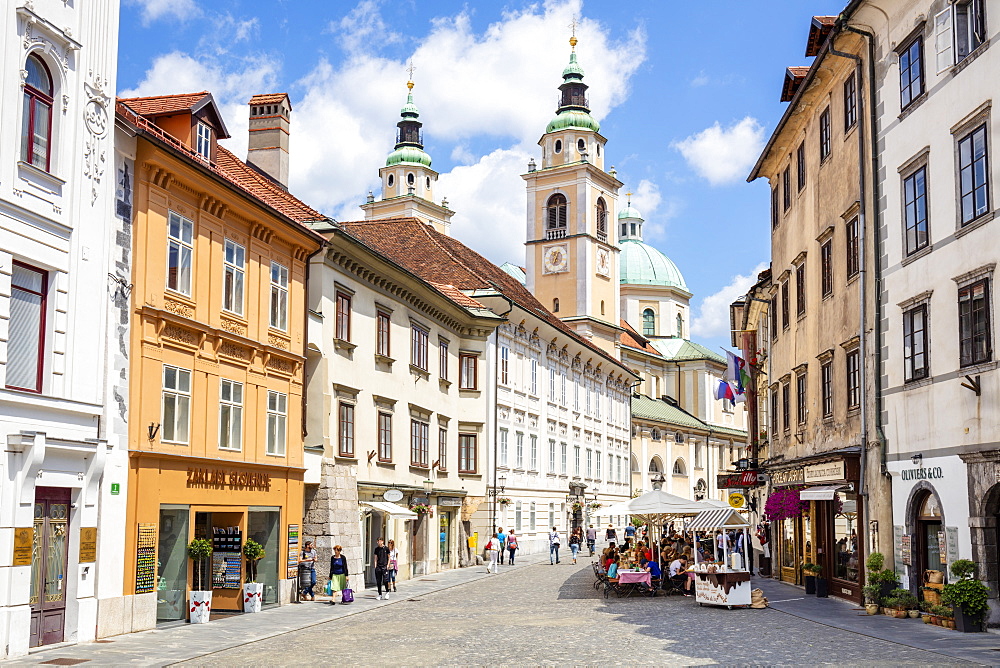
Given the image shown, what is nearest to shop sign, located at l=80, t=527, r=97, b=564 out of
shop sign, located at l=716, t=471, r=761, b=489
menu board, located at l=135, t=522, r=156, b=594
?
menu board, located at l=135, t=522, r=156, b=594

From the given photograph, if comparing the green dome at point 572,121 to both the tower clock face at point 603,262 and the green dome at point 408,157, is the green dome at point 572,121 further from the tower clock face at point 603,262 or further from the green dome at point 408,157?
the green dome at point 408,157

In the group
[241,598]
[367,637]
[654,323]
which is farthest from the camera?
[654,323]

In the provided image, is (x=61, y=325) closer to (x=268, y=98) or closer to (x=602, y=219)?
(x=268, y=98)

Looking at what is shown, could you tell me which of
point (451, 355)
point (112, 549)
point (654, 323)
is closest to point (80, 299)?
point (112, 549)

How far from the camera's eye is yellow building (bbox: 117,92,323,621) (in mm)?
22250

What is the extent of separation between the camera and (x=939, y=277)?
2325 cm

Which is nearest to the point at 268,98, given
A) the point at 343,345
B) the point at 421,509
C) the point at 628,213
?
the point at 343,345

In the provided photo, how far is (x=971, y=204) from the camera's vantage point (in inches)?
871

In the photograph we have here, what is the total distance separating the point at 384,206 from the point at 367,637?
103718mm

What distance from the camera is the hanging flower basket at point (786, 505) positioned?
3231cm

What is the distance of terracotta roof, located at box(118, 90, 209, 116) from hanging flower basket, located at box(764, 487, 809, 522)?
62.5ft

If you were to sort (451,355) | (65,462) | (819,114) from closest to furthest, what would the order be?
(65,462), (819,114), (451,355)

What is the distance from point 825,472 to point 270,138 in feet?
63.1

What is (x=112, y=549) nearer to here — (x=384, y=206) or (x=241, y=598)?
(x=241, y=598)
